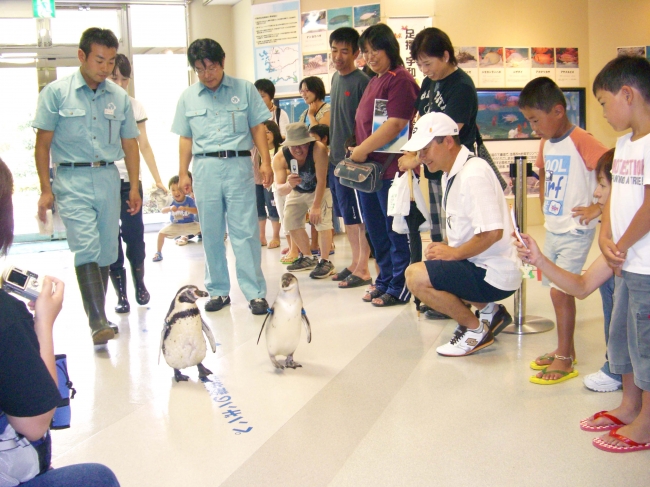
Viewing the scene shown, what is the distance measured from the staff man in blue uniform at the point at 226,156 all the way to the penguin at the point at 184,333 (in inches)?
44.3

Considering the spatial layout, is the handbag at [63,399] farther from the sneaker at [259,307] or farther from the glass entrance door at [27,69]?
the glass entrance door at [27,69]

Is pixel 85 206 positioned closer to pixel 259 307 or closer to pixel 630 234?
pixel 259 307

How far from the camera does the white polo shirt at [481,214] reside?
2729mm

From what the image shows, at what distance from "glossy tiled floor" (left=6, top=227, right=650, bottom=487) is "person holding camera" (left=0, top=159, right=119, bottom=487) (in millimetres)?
711

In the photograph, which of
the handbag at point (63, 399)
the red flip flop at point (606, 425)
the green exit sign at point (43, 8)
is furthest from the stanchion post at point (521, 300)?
the green exit sign at point (43, 8)

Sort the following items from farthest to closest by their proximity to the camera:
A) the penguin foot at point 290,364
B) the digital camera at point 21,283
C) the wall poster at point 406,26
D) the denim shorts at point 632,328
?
the wall poster at point 406,26, the penguin foot at point 290,364, the denim shorts at point 632,328, the digital camera at point 21,283

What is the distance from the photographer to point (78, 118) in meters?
3.36

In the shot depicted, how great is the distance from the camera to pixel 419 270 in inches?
117

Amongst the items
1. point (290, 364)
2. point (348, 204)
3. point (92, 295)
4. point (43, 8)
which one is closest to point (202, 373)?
point (290, 364)

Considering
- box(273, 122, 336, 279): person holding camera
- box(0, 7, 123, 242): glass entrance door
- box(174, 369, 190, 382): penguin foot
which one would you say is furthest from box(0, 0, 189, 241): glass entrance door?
box(174, 369, 190, 382): penguin foot

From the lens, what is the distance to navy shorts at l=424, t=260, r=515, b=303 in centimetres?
288

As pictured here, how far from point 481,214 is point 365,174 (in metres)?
1.11

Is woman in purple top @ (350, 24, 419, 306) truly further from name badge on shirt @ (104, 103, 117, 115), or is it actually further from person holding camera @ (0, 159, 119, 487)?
person holding camera @ (0, 159, 119, 487)

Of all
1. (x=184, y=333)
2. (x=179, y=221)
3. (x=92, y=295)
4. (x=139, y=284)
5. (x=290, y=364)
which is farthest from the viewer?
(x=179, y=221)
